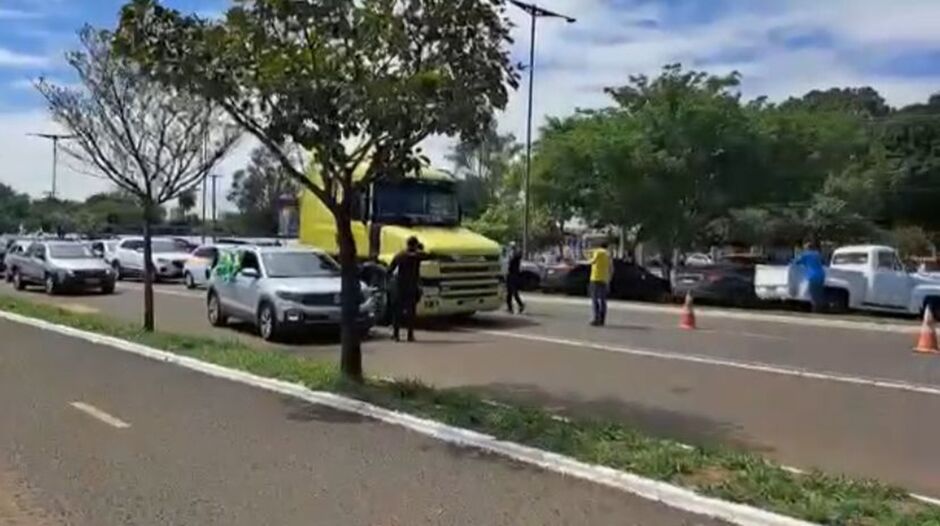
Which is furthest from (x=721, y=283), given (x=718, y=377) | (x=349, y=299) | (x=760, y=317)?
(x=349, y=299)

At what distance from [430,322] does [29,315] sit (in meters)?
7.91

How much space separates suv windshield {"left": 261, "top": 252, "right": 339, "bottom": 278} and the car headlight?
1.05 metres

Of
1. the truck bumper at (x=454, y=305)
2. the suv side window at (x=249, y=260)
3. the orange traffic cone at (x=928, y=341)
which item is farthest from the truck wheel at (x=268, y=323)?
the orange traffic cone at (x=928, y=341)

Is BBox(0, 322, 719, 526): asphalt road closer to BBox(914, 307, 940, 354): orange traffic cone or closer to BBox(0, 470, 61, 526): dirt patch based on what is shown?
BBox(0, 470, 61, 526): dirt patch

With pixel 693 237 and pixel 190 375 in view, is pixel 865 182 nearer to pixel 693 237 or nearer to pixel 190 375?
pixel 693 237

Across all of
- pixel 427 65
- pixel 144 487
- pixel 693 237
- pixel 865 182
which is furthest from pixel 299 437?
pixel 865 182

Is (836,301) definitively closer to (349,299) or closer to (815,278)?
(815,278)

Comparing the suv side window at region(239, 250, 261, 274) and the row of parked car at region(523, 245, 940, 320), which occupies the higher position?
the suv side window at region(239, 250, 261, 274)

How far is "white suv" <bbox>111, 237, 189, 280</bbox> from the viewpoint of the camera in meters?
39.2

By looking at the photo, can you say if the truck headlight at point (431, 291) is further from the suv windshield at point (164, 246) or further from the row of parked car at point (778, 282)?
the suv windshield at point (164, 246)

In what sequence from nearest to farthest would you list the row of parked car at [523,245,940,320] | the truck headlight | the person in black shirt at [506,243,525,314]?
the truck headlight
the person in black shirt at [506,243,525,314]
the row of parked car at [523,245,940,320]

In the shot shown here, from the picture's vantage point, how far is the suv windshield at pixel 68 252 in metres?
31.6

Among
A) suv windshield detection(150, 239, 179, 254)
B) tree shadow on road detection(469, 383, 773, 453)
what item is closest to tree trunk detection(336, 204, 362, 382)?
tree shadow on road detection(469, 383, 773, 453)

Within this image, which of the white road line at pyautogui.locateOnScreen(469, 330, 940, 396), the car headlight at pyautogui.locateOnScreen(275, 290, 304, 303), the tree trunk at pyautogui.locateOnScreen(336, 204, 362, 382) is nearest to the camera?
the tree trunk at pyautogui.locateOnScreen(336, 204, 362, 382)
